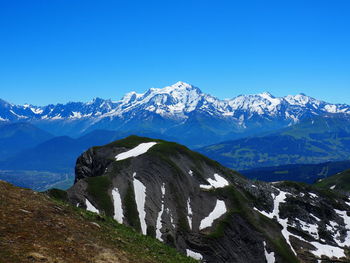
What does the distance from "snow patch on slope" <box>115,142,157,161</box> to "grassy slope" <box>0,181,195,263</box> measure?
332 feet

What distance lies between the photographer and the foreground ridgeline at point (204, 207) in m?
102

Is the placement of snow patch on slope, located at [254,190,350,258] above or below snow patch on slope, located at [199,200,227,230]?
below

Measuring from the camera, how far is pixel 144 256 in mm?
25703

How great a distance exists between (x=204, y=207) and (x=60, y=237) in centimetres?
9703

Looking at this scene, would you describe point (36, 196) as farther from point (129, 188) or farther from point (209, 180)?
point (209, 180)

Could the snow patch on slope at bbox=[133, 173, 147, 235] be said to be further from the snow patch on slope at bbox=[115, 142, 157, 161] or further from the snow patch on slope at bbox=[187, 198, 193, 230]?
the snow patch on slope at bbox=[115, 142, 157, 161]

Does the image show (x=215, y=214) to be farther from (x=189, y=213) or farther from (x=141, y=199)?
(x=141, y=199)

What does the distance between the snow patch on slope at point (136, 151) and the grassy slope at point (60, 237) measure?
10125 centimetres

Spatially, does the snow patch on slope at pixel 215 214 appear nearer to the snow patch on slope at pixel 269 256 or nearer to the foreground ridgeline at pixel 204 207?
the foreground ridgeline at pixel 204 207

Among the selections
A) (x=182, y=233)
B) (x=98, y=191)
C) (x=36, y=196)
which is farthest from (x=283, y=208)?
(x=36, y=196)

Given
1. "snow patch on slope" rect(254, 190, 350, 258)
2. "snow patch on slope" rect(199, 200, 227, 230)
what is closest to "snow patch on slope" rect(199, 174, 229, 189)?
"snow patch on slope" rect(199, 200, 227, 230)

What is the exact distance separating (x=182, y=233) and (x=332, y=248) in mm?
56540

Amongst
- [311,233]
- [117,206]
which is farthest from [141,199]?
[311,233]

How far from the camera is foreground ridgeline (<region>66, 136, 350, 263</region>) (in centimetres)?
10200
